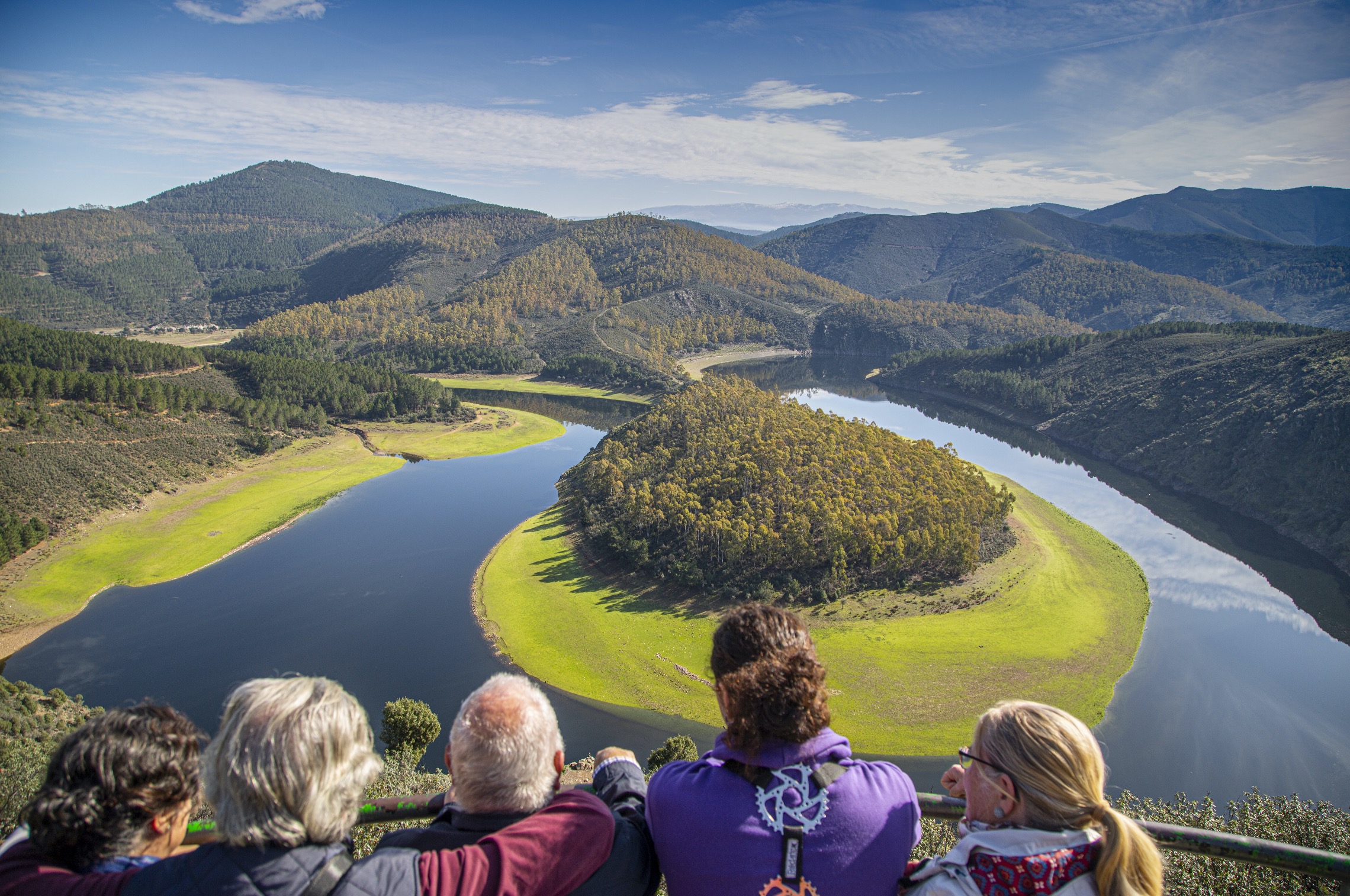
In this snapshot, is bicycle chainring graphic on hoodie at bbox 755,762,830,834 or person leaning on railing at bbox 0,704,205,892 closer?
person leaning on railing at bbox 0,704,205,892

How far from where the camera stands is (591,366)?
4692 inches

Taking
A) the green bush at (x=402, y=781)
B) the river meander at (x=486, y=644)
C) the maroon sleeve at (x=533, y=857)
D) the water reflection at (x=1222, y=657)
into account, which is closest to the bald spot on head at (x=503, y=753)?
the maroon sleeve at (x=533, y=857)

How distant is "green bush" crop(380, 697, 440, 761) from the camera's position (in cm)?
2280

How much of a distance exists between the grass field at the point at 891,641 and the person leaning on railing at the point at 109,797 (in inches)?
982

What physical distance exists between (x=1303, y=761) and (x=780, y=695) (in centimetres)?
3353

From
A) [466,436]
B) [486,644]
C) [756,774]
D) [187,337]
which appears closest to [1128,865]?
[756,774]

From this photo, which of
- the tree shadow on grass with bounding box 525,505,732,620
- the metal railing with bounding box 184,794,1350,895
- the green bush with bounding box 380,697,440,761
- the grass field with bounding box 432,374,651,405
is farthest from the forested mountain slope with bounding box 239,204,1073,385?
the metal railing with bounding box 184,794,1350,895

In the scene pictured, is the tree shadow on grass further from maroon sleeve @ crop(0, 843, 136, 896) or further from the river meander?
maroon sleeve @ crop(0, 843, 136, 896)

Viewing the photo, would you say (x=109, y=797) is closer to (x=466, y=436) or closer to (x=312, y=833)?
(x=312, y=833)

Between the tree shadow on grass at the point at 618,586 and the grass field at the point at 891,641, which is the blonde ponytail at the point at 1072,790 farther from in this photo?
the tree shadow on grass at the point at 618,586

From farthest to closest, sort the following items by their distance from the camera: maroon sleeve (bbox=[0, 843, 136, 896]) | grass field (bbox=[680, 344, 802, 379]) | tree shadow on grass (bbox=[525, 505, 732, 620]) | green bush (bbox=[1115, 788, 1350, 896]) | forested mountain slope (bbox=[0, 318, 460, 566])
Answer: grass field (bbox=[680, 344, 802, 379]) → forested mountain slope (bbox=[0, 318, 460, 566]) → tree shadow on grass (bbox=[525, 505, 732, 620]) → green bush (bbox=[1115, 788, 1350, 896]) → maroon sleeve (bbox=[0, 843, 136, 896])

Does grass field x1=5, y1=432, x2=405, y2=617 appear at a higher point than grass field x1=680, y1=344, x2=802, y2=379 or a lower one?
lower

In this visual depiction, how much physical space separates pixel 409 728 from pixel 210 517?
3452cm

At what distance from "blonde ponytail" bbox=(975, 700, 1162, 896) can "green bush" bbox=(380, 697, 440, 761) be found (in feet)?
76.1
